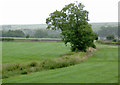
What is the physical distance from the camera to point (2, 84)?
12.1 m

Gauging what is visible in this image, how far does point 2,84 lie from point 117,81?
22.8 feet

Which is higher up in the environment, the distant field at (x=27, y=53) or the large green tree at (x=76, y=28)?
the large green tree at (x=76, y=28)

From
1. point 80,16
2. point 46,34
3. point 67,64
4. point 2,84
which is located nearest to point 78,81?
point 2,84

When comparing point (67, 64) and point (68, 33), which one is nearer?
point (67, 64)

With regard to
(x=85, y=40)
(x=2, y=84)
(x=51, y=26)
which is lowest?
(x=2, y=84)

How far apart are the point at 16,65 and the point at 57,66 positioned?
159 inches

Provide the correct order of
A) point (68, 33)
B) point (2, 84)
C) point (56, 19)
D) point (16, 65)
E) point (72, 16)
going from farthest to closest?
point (56, 19)
point (72, 16)
point (68, 33)
point (16, 65)
point (2, 84)

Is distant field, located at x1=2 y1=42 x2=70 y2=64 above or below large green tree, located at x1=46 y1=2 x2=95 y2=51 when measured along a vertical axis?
below

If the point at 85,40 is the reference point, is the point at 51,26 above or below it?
above

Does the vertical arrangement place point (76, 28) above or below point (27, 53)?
above

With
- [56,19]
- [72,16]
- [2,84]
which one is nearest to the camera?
[2,84]

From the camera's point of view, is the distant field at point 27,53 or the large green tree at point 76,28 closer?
the distant field at point 27,53

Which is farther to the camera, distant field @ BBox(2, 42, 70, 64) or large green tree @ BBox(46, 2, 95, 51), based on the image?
large green tree @ BBox(46, 2, 95, 51)

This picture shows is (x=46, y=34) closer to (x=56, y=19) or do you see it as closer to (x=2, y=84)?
(x=56, y=19)
